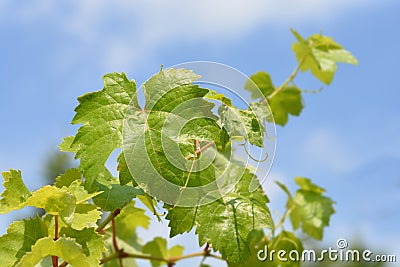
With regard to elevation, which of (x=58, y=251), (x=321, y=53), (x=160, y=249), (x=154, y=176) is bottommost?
(x=58, y=251)

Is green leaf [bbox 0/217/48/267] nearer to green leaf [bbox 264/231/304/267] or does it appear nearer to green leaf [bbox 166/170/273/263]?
green leaf [bbox 166/170/273/263]

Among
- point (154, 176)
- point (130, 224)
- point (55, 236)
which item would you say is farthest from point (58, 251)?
point (130, 224)

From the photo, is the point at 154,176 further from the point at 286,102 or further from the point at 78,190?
the point at 286,102

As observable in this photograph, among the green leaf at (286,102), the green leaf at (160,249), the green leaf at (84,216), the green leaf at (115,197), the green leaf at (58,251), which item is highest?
the green leaf at (286,102)

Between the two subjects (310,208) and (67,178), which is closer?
(67,178)

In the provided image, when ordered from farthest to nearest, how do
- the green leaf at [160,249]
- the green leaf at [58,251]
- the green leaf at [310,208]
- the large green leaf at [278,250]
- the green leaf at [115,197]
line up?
1. the green leaf at [310,208]
2. the green leaf at [160,249]
3. the large green leaf at [278,250]
4. the green leaf at [115,197]
5. the green leaf at [58,251]

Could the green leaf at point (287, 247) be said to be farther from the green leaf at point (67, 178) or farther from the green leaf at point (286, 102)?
the green leaf at point (67, 178)

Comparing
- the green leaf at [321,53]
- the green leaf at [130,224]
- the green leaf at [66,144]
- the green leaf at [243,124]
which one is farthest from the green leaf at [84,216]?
the green leaf at [321,53]
